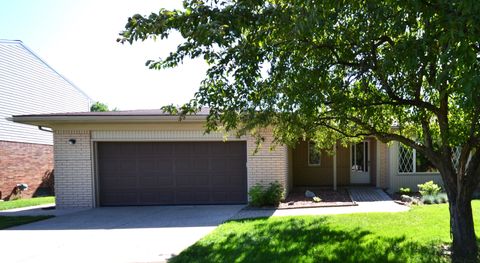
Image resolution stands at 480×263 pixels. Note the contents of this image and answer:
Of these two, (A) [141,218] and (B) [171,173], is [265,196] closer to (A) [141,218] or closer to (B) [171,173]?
(B) [171,173]

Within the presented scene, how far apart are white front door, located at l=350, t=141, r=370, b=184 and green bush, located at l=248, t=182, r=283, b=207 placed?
6.87 meters

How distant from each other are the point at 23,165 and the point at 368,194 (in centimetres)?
1733

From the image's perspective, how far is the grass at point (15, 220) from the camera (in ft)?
36.9

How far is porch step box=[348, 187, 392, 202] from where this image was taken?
560 inches

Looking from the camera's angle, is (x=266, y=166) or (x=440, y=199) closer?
(x=440, y=199)

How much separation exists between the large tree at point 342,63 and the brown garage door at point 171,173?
6422 millimetres

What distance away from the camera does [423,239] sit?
7664 millimetres

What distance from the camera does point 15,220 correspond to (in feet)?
39.1

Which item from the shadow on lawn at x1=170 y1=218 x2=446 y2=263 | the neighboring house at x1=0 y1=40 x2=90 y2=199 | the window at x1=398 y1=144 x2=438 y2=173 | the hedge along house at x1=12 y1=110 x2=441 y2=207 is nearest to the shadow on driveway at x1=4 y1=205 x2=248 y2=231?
the hedge along house at x1=12 y1=110 x2=441 y2=207

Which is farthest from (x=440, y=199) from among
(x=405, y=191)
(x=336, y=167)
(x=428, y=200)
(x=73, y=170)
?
(x=73, y=170)

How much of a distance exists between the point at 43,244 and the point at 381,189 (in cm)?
1245

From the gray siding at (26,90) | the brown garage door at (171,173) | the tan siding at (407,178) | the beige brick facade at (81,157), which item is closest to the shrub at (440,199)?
the tan siding at (407,178)

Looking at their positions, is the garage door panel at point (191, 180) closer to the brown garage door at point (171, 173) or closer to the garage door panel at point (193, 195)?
the brown garage door at point (171, 173)

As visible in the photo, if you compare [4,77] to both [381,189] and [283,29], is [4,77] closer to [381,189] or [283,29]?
[381,189]
